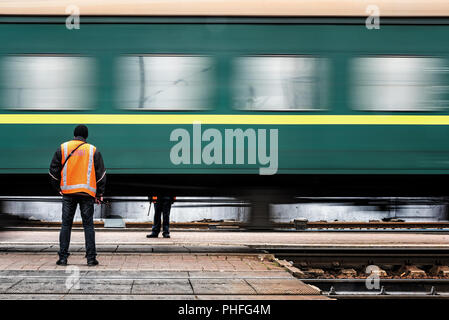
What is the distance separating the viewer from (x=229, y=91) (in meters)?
8.16

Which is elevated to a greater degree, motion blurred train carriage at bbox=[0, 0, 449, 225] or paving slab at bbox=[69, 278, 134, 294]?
motion blurred train carriage at bbox=[0, 0, 449, 225]

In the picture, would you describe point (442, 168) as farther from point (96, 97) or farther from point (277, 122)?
point (96, 97)

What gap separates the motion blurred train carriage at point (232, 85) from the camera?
8125 millimetres

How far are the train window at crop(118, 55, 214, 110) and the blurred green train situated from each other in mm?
15

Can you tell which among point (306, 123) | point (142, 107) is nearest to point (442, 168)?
point (306, 123)

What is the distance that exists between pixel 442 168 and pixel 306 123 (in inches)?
74.6

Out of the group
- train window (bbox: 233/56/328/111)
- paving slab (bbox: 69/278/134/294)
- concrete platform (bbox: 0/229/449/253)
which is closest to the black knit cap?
paving slab (bbox: 69/278/134/294)

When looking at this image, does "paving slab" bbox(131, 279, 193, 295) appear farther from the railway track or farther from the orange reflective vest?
the railway track

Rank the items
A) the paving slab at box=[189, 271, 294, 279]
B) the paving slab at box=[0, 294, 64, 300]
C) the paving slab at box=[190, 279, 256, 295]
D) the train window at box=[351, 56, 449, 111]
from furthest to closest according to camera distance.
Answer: the train window at box=[351, 56, 449, 111], the paving slab at box=[189, 271, 294, 279], the paving slab at box=[190, 279, 256, 295], the paving slab at box=[0, 294, 64, 300]

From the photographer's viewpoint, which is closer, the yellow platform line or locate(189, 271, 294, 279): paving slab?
locate(189, 271, 294, 279): paving slab

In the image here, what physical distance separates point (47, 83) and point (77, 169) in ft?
5.77

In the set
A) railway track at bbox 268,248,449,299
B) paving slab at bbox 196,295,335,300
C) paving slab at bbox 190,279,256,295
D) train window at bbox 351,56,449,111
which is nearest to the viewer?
paving slab at bbox 196,295,335,300

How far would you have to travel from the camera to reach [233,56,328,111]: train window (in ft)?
26.7

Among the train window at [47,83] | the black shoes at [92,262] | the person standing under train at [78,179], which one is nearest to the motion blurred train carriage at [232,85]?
the train window at [47,83]
